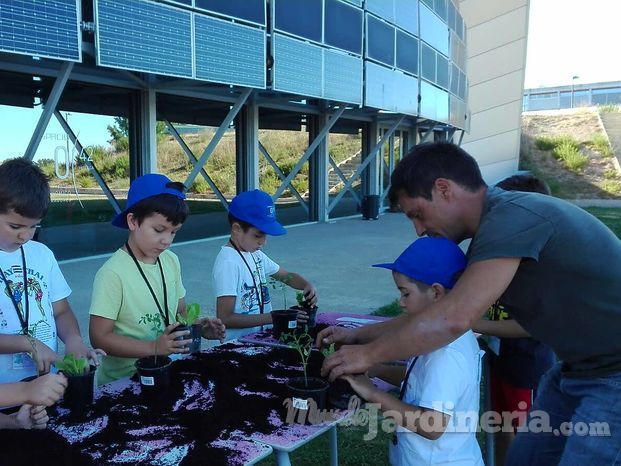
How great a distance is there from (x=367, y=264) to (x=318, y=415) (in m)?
7.40

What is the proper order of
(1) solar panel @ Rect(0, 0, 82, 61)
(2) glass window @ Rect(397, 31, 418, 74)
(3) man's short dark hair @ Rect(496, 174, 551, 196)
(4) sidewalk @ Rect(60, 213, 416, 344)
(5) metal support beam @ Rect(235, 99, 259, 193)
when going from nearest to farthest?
(3) man's short dark hair @ Rect(496, 174, 551, 196) < (1) solar panel @ Rect(0, 0, 82, 61) < (4) sidewalk @ Rect(60, 213, 416, 344) < (5) metal support beam @ Rect(235, 99, 259, 193) < (2) glass window @ Rect(397, 31, 418, 74)

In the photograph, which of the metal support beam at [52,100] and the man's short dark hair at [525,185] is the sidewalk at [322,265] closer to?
the metal support beam at [52,100]

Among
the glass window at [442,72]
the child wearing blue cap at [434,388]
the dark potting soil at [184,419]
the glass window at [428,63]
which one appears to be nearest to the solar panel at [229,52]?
the dark potting soil at [184,419]

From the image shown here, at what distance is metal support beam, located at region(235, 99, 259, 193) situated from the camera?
486 inches

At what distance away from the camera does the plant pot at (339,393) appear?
1.87 metres

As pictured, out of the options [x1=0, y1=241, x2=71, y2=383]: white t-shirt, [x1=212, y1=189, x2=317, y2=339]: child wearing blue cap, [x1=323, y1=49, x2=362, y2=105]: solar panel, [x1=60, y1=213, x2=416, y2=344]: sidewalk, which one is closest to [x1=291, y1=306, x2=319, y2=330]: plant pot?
[x1=212, y1=189, x2=317, y2=339]: child wearing blue cap

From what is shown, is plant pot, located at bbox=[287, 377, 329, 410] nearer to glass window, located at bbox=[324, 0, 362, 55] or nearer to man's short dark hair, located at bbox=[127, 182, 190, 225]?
man's short dark hair, located at bbox=[127, 182, 190, 225]

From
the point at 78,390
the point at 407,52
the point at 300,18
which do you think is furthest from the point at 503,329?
the point at 407,52

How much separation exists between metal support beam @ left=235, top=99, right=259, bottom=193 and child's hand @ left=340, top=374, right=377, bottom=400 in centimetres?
1068

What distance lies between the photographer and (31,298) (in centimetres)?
226

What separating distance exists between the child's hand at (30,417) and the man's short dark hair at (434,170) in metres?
1.29

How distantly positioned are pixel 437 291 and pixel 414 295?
0.07m

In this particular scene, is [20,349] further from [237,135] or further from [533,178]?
[237,135]

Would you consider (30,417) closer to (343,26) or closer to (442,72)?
(343,26)
